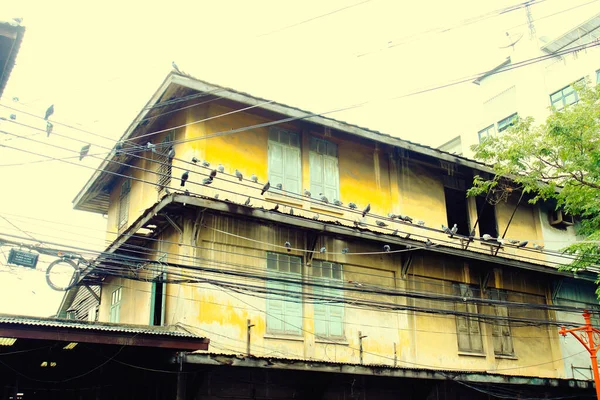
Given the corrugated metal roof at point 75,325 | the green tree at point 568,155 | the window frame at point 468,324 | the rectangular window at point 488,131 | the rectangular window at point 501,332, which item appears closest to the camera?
the corrugated metal roof at point 75,325

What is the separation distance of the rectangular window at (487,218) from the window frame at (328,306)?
6.20m

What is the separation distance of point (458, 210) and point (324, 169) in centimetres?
652

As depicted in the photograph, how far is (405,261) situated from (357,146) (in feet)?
10.9

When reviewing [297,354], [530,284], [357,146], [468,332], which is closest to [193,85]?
[357,146]

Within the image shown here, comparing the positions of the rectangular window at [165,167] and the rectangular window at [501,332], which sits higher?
the rectangular window at [165,167]

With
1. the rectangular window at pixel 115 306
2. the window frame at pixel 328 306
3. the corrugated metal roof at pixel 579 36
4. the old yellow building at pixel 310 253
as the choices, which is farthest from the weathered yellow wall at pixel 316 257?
the corrugated metal roof at pixel 579 36

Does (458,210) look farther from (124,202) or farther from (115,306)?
(115,306)

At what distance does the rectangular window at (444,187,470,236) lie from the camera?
2033 centimetres

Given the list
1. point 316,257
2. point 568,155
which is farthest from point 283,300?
point 568,155

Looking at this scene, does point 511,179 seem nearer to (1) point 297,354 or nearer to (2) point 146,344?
(1) point 297,354

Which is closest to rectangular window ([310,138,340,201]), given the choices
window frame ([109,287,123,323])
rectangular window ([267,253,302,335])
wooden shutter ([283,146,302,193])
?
wooden shutter ([283,146,302,193])

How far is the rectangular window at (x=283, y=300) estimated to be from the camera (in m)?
14.6

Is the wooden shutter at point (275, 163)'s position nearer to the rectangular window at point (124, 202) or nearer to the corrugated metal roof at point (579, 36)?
the rectangular window at point (124, 202)

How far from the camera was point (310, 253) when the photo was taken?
51.1 ft
